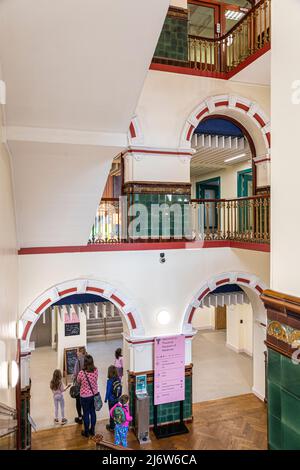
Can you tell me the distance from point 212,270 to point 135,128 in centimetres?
308

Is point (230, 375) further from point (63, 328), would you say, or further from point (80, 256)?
point (80, 256)

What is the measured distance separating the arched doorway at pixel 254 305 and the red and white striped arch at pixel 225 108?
2670mm

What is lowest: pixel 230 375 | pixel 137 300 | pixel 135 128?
pixel 230 375

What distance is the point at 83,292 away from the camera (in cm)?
604

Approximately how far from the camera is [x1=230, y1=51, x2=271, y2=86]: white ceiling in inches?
241

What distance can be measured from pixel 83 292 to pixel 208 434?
3415mm

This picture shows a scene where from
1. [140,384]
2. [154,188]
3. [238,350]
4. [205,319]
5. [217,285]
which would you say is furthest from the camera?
[205,319]

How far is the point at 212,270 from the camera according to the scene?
677 centimetres

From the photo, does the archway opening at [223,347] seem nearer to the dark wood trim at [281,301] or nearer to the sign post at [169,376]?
the sign post at [169,376]

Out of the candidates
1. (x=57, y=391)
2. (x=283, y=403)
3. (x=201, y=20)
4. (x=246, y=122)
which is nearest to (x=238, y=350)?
(x=57, y=391)

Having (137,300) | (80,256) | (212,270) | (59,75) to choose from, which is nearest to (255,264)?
(212,270)

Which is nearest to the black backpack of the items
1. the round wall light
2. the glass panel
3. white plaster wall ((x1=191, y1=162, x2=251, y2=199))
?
the round wall light

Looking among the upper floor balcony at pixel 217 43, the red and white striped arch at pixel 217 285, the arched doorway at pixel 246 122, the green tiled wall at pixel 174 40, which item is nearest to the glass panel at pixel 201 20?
the upper floor balcony at pixel 217 43

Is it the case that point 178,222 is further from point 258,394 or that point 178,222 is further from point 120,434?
point 258,394
